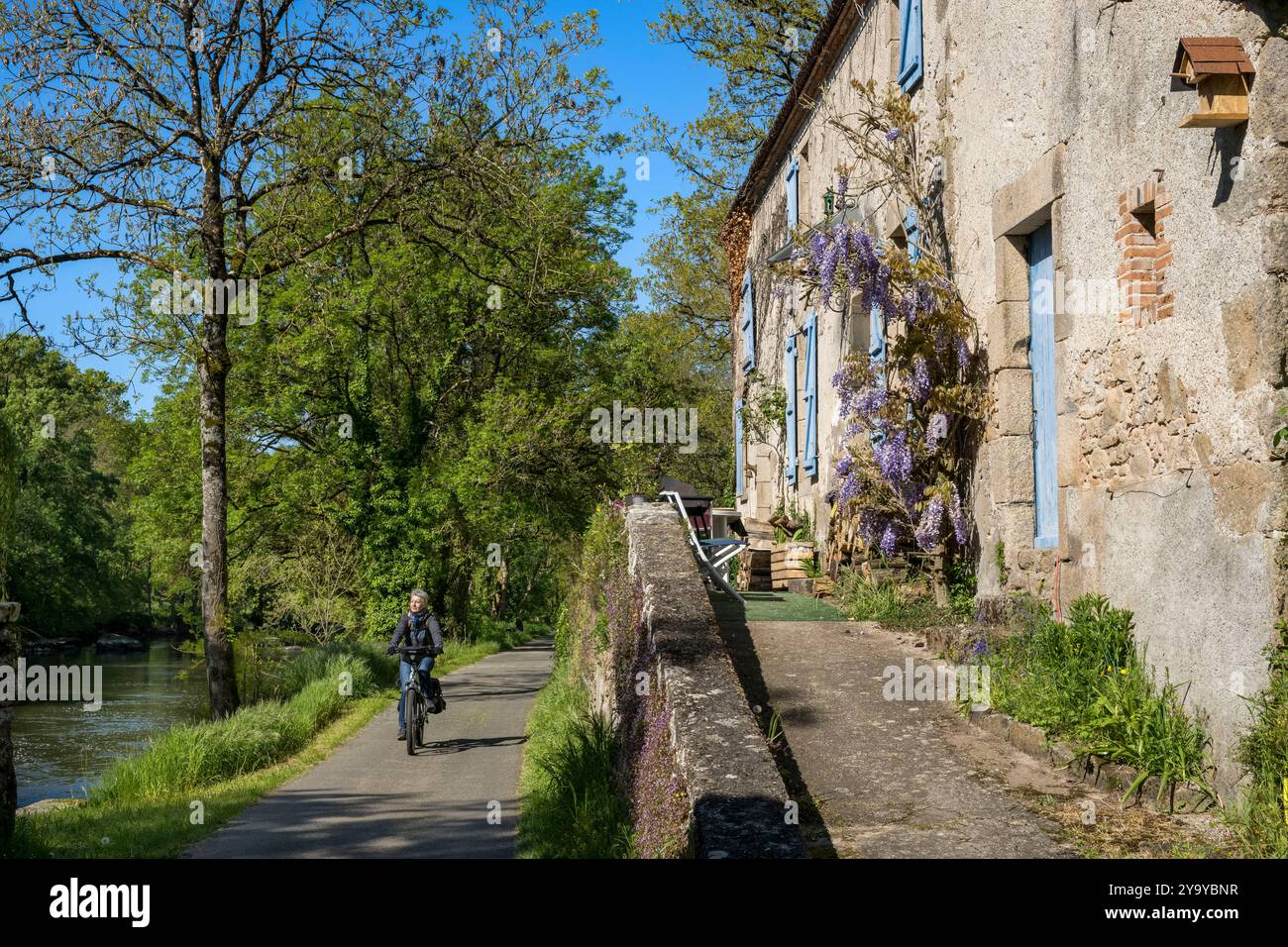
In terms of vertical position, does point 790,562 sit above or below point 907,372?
below

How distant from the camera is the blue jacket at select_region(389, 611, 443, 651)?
11766mm

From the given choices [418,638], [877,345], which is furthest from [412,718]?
[877,345]

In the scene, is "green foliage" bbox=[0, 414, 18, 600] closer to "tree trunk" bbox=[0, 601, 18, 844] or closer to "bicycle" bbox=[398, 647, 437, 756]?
"tree trunk" bbox=[0, 601, 18, 844]

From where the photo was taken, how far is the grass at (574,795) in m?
6.69

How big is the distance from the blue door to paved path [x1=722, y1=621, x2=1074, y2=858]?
135 centimetres

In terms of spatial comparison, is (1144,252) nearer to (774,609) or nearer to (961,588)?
(961,588)

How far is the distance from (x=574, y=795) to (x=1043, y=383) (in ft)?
→ 14.5

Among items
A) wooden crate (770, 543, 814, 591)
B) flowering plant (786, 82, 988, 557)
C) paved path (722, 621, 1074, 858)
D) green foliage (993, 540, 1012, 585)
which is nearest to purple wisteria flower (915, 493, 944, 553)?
flowering plant (786, 82, 988, 557)

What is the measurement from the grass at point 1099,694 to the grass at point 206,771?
5.44m

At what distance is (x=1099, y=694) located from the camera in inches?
238

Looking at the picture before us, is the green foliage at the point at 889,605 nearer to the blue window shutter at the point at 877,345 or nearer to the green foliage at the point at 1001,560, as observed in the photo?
the green foliage at the point at 1001,560
